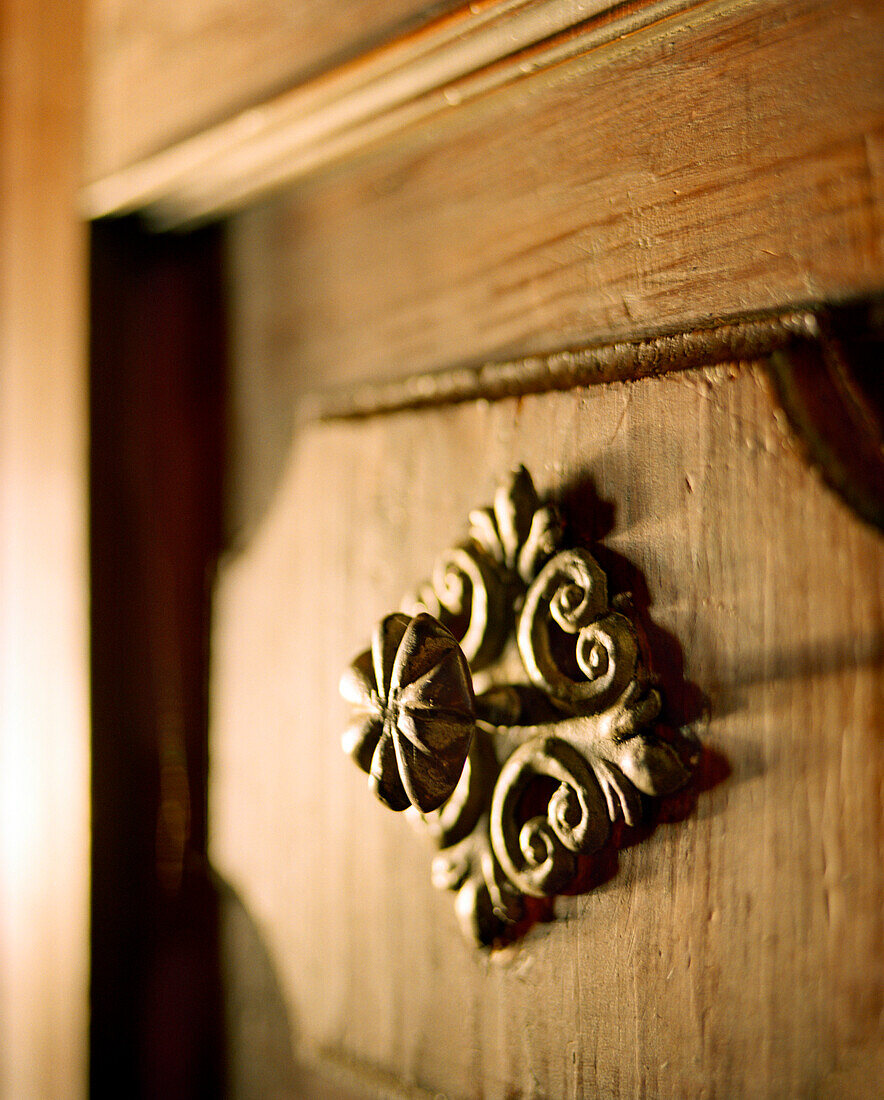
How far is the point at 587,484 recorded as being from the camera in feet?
1.18

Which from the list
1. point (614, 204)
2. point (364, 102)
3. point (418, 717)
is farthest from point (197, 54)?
point (418, 717)

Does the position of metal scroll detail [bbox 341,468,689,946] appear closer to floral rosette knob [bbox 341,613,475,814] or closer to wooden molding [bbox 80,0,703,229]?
floral rosette knob [bbox 341,613,475,814]

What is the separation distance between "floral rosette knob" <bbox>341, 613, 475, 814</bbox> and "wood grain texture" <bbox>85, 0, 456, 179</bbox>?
0.83 ft

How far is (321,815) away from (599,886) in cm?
17

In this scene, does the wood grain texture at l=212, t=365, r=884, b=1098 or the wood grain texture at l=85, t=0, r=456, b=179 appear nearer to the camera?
the wood grain texture at l=212, t=365, r=884, b=1098

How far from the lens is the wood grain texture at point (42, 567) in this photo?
54 centimetres

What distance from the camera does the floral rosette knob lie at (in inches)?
12.6

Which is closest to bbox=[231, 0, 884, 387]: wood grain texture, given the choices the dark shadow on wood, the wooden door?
the wooden door

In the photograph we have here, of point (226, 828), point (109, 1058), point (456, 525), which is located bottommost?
point (109, 1058)

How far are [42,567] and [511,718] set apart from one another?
343 millimetres

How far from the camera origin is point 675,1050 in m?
0.33

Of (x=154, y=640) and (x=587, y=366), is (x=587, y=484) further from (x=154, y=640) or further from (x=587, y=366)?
(x=154, y=640)

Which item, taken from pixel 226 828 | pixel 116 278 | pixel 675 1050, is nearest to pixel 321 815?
pixel 226 828

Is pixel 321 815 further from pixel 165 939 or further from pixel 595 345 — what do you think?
pixel 595 345
